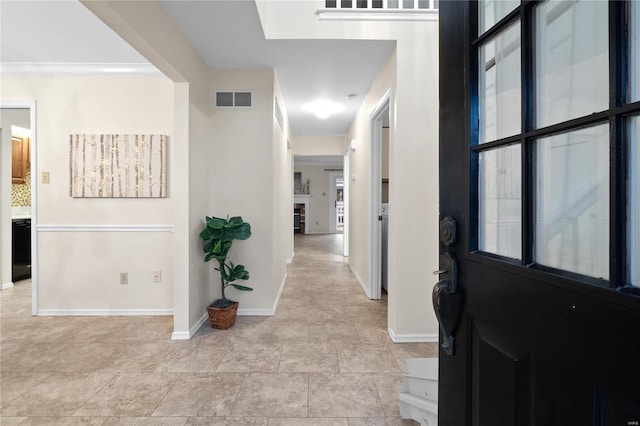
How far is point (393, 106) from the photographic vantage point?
267 centimetres

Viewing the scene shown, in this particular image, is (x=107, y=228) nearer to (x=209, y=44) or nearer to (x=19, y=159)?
(x=209, y=44)

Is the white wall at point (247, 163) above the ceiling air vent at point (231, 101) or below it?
below

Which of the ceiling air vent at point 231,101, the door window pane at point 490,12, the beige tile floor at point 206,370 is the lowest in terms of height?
the beige tile floor at point 206,370

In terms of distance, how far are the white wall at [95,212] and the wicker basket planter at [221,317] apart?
0.67 m

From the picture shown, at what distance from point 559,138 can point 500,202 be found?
0.18 metres

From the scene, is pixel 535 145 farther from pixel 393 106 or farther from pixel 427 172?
pixel 393 106

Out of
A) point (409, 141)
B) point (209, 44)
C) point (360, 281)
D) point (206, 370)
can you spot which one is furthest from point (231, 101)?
point (360, 281)

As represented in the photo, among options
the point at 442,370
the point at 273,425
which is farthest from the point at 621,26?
the point at 273,425

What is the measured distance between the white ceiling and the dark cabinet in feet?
7.89

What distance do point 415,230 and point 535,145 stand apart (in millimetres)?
2064

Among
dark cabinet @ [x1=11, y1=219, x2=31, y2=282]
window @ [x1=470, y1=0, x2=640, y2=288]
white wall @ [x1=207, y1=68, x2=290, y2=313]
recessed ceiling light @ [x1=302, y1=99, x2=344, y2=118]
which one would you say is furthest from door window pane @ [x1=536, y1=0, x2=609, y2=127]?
dark cabinet @ [x1=11, y1=219, x2=31, y2=282]

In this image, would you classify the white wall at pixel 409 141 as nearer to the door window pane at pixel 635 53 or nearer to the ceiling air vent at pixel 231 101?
the ceiling air vent at pixel 231 101

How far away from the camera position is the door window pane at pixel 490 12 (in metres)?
0.66

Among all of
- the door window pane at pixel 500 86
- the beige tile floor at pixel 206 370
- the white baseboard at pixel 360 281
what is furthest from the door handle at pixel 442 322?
the white baseboard at pixel 360 281
